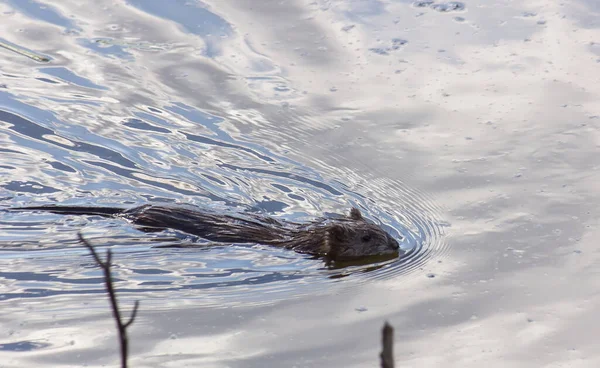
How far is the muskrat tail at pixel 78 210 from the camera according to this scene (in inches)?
270

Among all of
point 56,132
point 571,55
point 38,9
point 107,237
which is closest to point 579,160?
point 571,55

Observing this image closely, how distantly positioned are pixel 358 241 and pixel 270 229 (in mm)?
606

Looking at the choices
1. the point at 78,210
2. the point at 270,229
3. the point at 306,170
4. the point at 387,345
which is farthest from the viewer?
the point at 306,170

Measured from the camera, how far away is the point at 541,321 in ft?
17.6

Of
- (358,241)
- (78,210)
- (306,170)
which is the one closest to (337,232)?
(358,241)

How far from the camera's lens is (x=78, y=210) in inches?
271

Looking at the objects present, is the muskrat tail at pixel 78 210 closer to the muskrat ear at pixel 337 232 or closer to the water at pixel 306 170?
the water at pixel 306 170

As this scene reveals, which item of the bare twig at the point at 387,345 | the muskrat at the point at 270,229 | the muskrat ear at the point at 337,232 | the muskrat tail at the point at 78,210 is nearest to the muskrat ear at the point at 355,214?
the muskrat at the point at 270,229

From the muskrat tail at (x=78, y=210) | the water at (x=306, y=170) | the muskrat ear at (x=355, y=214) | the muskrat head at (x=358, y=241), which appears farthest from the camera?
the muskrat tail at (x=78, y=210)

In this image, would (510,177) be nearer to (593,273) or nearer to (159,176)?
(593,273)

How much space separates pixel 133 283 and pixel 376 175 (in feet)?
7.47

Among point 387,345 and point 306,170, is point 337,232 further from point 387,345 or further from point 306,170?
point 387,345

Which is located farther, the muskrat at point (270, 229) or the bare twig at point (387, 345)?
the muskrat at point (270, 229)

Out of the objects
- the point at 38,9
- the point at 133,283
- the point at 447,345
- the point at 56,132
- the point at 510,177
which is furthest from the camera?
the point at 38,9
